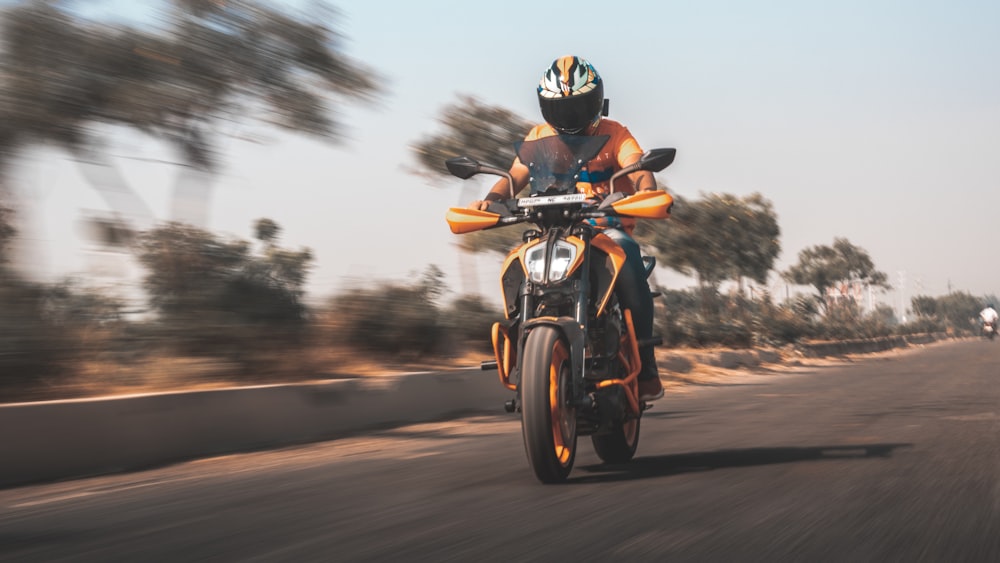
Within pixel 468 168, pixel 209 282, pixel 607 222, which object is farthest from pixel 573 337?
pixel 209 282

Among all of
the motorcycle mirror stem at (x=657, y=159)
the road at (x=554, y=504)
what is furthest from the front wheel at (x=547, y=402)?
the motorcycle mirror stem at (x=657, y=159)

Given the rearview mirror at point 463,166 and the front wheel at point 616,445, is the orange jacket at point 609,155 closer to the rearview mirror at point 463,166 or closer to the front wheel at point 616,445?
the rearview mirror at point 463,166

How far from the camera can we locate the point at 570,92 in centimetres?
602

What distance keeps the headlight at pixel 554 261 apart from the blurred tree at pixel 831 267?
69.5 meters

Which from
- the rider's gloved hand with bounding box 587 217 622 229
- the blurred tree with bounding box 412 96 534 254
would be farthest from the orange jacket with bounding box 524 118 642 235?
the blurred tree with bounding box 412 96 534 254

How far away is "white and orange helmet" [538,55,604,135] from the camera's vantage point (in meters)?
6.02

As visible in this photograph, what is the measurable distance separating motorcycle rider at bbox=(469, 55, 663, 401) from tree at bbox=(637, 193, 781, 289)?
59.5 ft

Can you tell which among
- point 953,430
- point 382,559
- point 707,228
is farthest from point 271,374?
point 707,228

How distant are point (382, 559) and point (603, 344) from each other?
2.40 meters

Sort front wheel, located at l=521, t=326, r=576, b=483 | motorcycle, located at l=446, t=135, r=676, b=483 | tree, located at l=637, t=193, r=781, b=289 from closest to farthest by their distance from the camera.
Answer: front wheel, located at l=521, t=326, r=576, b=483 < motorcycle, located at l=446, t=135, r=676, b=483 < tree, located at l=637, t=193, r=781, b=289

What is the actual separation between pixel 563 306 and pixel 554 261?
273mm

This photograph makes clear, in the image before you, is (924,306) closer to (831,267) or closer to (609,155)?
(831,267)

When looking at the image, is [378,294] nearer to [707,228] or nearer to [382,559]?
[382,559]

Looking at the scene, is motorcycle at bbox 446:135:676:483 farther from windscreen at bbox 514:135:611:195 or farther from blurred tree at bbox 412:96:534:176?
blurred tree at bbox 412:96:534:176
